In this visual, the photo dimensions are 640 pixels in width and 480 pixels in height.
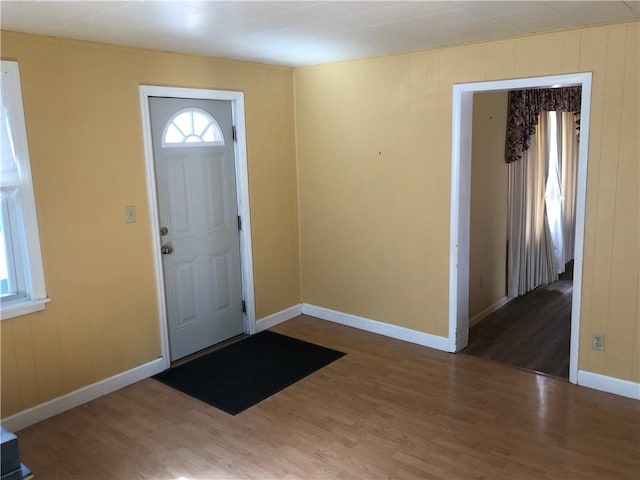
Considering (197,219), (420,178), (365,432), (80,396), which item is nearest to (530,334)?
(420,178)

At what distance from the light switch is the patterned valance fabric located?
3482 mm

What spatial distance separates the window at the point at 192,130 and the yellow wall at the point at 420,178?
950 mm

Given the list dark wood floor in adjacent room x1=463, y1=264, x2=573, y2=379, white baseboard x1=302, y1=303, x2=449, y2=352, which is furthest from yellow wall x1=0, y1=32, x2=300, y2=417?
dark wood floor in adjacent room x1=463, y1=264, x2=573, y2=379

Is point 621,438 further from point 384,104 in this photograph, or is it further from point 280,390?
point 384,104

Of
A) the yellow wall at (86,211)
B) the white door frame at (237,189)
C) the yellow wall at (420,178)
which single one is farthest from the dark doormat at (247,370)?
the yellow wall at (420,178)

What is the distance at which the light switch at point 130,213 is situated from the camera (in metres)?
3.70

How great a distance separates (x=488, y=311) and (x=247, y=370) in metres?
2.46

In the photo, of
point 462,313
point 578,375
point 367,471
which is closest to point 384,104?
point 462,313

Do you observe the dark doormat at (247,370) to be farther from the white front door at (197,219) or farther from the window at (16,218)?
the window at (16,218)

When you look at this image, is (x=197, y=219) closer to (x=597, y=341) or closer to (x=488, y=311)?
(x=488, y=311)

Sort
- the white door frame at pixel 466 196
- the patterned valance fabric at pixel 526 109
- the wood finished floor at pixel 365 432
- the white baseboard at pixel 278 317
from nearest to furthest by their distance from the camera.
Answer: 1. the wood finished floor at pixel 365 432
2. the white door frame at pixel 466 196
3. the white baseboard at pixel 278 317
4. the patterned valance fabric at pixel 526 109

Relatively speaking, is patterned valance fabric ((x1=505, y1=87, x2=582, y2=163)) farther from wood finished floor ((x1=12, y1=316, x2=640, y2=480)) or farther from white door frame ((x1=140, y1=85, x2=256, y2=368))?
white door frame ((x1=140, y1=85, x2=256, y2=368))

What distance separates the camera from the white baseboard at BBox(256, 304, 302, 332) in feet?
15.9

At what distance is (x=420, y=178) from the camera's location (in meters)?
4.20
